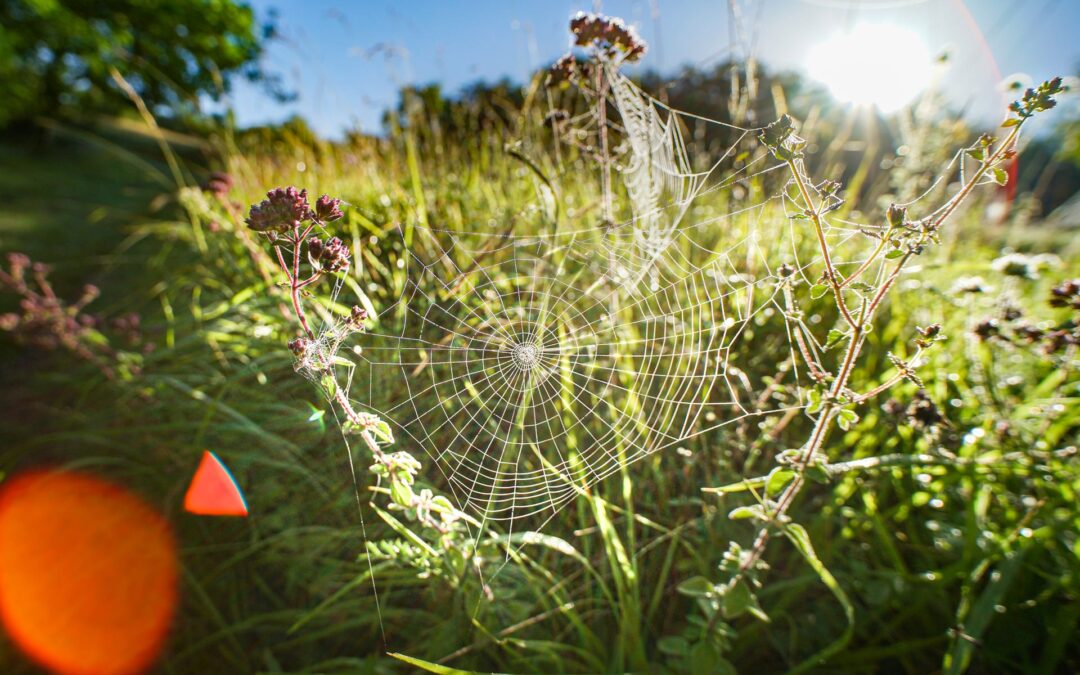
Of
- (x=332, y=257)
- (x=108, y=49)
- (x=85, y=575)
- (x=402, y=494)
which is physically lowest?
(x=85, y=575)

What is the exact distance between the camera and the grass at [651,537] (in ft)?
4.40

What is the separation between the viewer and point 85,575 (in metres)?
1.78

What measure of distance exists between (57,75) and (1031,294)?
21.8 metres

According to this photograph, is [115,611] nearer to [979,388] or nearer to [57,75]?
[979,388]

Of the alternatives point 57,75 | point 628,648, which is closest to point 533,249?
point 628,648

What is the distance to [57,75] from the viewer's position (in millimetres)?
15273

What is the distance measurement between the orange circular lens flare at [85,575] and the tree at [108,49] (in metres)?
11.8

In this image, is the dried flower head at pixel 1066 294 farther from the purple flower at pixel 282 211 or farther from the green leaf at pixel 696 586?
the purple flower at pixel 282 211

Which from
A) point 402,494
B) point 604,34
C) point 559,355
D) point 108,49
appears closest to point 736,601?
point 402,494

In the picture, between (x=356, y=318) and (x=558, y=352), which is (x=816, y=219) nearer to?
(x=356, y=318)

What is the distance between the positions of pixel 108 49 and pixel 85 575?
1631cm

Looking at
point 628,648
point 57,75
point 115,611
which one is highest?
point 57,75

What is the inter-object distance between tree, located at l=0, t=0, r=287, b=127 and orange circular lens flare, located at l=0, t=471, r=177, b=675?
11821 millimetres

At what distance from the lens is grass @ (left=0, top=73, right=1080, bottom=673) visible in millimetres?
1341
